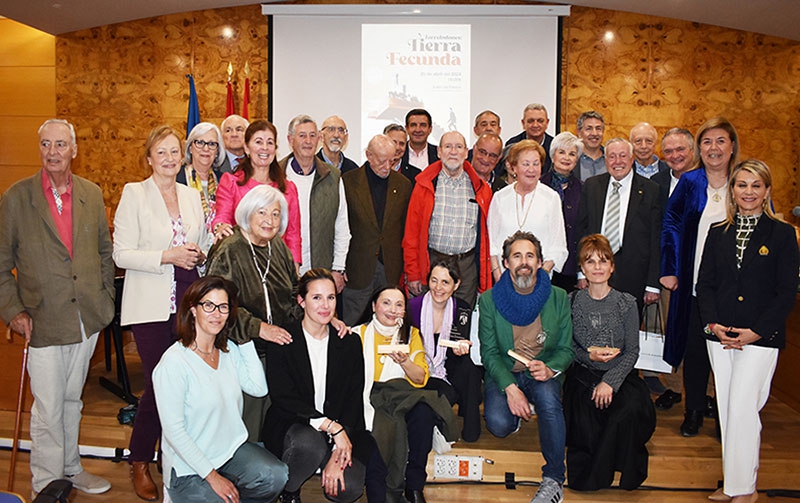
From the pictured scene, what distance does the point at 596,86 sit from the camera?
7.31 meters

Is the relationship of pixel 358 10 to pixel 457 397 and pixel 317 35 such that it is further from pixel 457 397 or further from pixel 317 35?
pixel 457 397

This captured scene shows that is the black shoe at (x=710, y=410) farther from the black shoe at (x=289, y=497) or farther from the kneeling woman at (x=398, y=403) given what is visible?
the black shoe at (x=289, y=497)

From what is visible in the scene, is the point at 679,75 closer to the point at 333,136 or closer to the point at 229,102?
the point at 333,136

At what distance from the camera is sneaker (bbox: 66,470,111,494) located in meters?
3.19

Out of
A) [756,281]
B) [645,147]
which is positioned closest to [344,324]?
[756,281]

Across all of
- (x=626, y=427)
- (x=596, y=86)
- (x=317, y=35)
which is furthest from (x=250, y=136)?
(x=596, y=86)

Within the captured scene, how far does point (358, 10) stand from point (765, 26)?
4271mm

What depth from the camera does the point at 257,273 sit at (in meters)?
2.87

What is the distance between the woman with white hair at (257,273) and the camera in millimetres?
2805

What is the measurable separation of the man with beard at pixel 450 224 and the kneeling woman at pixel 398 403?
0.84 m

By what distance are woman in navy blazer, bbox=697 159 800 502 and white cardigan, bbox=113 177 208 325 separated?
8.32ft

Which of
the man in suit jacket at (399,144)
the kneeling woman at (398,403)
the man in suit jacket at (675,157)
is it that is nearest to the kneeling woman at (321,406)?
the kneeling woman at (398,403)

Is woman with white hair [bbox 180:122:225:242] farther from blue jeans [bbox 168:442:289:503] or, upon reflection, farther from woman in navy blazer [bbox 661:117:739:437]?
woman in navy blazer [bbox 661:117:739:437]

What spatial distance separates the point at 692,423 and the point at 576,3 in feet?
16.6
